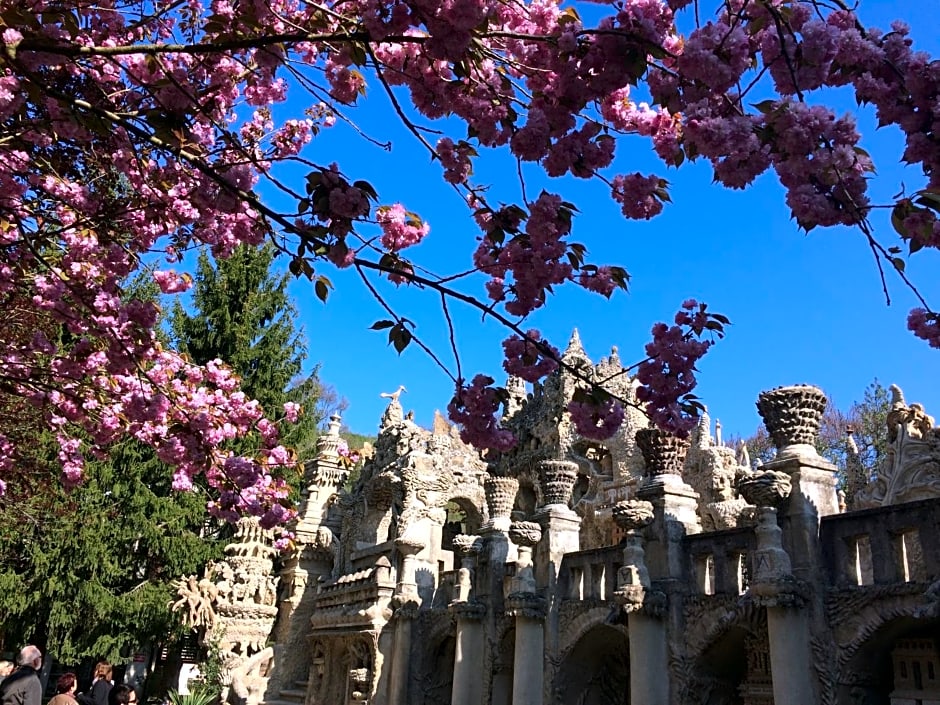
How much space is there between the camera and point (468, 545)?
1367cm

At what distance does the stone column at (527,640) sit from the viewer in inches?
435

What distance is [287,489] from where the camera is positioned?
9.21 m

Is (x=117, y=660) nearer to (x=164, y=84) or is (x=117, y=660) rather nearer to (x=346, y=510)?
(x=346, y=510)

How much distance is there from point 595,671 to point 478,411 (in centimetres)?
732

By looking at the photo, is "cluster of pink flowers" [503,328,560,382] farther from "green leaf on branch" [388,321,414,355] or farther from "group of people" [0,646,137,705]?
"group of people" [0,646,137,705]

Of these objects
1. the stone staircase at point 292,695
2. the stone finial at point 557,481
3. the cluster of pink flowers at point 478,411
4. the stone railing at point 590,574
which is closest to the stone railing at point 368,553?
the stone staircase at point 292,695

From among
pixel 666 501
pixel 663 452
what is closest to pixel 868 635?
pixel 666 501

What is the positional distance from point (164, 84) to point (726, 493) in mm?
18280

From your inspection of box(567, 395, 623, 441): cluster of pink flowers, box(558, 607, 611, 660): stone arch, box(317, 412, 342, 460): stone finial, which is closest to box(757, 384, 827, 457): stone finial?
box(558, 607, 611, 660): stone arch

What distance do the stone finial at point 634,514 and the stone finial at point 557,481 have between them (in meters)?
2.29

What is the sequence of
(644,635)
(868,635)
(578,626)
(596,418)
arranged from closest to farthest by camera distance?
(596,418)
(868,635)
(644,635)
(578,626)

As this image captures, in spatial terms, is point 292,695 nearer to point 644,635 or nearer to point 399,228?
point 644,635

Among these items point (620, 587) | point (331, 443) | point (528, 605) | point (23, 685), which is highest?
point (331, 443)

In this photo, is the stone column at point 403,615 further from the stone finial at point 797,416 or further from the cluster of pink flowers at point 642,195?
the cluster of pink flowers at point 642,195
